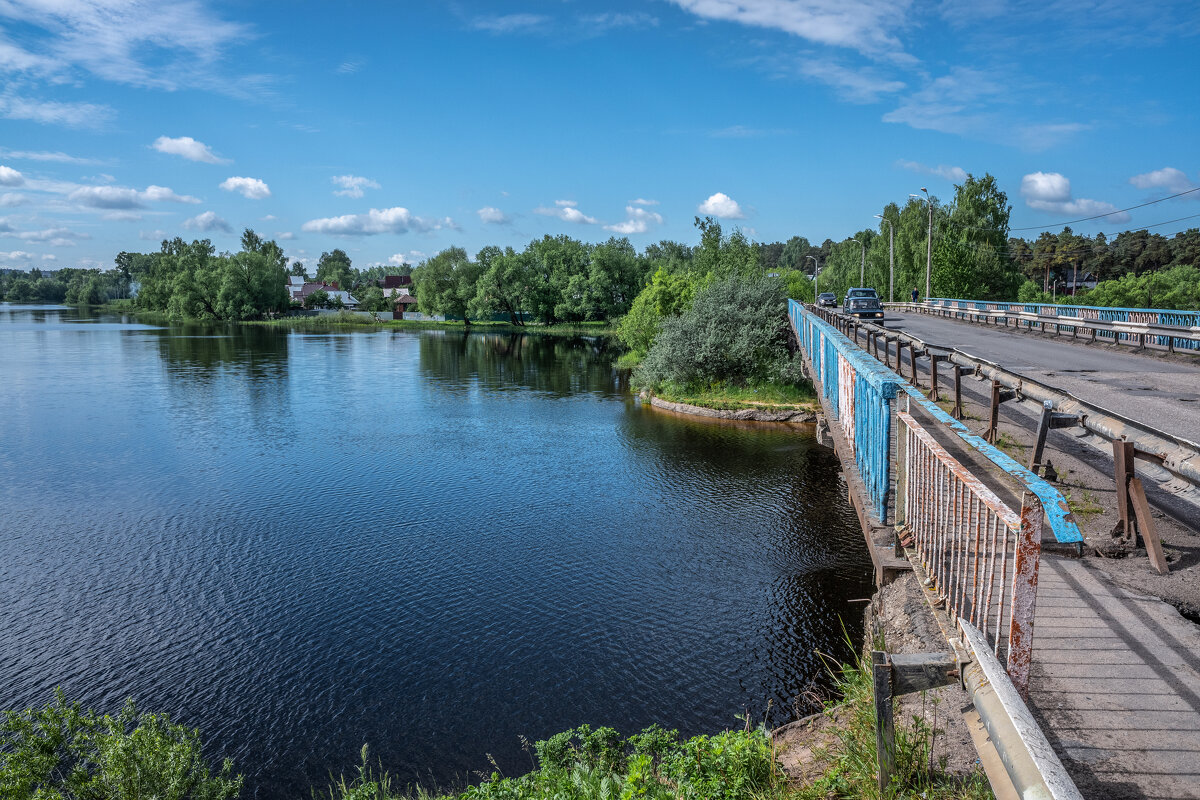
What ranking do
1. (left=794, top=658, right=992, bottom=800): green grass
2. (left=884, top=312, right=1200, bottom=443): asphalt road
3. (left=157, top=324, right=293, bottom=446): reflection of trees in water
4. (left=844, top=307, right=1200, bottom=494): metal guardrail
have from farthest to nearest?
(left=157, top=324, right=293, bottom=446): reflection of trees in water
(left=884, top=312, right=1200, bottom=443): asphalt road
(left=844, top=307, right=1200, bottom=494): metal guardrail
(left=794, top=658, right=992, bottom=800): green grass

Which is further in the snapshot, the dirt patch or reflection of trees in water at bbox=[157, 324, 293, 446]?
reflection of trees in water at bbox=[157, 324, 293, 446]

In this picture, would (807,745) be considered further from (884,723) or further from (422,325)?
(422,325)

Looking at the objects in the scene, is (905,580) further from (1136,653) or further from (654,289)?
(654,289)

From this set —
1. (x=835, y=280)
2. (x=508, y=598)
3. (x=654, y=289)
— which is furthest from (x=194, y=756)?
(x=835, y=280)

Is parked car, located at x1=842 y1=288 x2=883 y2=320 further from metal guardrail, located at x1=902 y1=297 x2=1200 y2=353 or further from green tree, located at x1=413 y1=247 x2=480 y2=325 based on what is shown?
green tree, located at x1=413 y1=247 x2=480 y2=325

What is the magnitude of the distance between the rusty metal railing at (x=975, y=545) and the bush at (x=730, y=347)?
104 feet

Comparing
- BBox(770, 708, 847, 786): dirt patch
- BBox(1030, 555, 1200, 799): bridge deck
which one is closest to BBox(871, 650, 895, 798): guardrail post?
BBox(1030, 555, 1200, 799): bridge deck

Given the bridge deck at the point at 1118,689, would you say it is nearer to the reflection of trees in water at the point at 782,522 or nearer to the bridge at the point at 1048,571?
the bridge at the point at 1048,571

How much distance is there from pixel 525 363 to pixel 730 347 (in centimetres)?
2451

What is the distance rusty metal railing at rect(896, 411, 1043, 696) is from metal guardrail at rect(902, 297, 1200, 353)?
65.8 ft

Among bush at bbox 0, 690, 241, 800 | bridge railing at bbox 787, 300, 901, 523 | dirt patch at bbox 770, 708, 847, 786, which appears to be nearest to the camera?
dirt patch at bbox 770, 708, 847, 786

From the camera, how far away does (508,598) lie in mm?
14727

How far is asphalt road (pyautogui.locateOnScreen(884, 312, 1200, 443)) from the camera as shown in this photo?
1252cm

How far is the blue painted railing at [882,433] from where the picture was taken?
407cm
